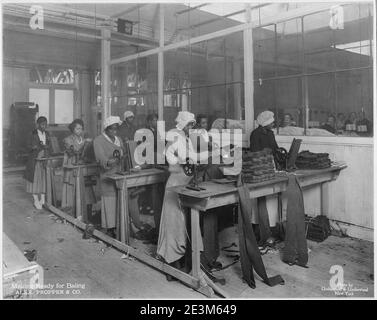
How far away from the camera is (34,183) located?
570 cm

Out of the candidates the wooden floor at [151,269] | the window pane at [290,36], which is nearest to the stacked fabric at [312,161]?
the wooden floor at [151,269]

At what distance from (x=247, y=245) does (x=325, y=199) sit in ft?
6.12

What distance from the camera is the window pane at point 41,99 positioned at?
10.1 m

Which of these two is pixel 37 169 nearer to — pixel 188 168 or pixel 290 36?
pixel 188 168

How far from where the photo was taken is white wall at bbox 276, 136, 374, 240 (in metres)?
4.05

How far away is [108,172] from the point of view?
4.25 meters

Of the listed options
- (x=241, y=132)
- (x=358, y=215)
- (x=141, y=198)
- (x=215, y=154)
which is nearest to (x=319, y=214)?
(x=358, y=215)

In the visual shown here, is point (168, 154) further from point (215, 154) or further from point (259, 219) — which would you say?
point (259, 219)

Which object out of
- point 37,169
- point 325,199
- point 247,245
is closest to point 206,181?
point 247,245

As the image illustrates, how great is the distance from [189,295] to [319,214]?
241 centimetres

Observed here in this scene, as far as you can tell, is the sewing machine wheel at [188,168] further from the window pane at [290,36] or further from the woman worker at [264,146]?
the window pane at [290,36]

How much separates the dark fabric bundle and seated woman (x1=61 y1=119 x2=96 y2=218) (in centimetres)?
288

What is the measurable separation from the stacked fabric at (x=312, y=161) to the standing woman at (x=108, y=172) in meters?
2.06
